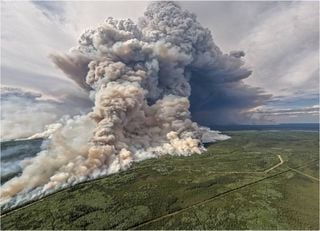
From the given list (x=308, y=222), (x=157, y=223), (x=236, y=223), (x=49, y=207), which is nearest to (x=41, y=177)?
(x=49, y=207)

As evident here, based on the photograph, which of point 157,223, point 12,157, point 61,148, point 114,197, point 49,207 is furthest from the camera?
point 12,157

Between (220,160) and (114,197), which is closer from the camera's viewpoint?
(114,197)

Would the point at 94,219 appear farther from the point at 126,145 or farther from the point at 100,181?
the point at 126,145

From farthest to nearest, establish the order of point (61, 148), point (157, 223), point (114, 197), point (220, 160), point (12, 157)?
1. point (220, 160)
2. point (12, 157)
3. point (61, 148)
4. point (114, 197)
5. point (157, 223)

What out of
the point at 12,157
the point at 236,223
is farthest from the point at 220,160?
the point at 12,157

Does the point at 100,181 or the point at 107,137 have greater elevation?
the point at 107,137

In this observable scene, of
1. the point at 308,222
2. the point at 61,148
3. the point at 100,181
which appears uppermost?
the point at 61,148

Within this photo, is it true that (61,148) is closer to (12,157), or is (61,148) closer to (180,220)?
(12,157)
